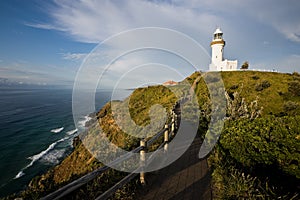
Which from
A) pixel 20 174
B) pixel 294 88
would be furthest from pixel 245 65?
pixel 20 174

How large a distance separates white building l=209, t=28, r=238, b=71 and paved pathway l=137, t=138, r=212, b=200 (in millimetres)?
45124

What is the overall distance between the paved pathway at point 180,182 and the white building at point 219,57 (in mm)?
45124

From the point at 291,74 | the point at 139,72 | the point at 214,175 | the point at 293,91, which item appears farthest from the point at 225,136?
the point at 291,74

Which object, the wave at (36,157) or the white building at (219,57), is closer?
the wave at (36,157)

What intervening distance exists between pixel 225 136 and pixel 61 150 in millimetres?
28660

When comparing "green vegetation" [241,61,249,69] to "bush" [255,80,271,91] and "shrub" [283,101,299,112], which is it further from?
"shrub" [283,101,299,112]

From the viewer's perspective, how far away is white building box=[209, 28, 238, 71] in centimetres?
4572

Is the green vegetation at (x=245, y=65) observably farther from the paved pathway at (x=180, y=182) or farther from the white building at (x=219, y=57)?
the paved pathway at (x=180, y=182)

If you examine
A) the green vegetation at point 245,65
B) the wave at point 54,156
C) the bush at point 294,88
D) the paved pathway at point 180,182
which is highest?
the green vegetation at point 245,65

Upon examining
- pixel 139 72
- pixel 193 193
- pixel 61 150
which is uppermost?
pixel 139 72

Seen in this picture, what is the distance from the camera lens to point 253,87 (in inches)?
1576

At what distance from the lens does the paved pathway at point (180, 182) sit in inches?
158

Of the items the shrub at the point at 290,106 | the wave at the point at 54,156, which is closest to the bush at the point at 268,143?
the wave at the point at 54,156

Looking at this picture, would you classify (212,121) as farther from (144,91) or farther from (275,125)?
(144,91)
